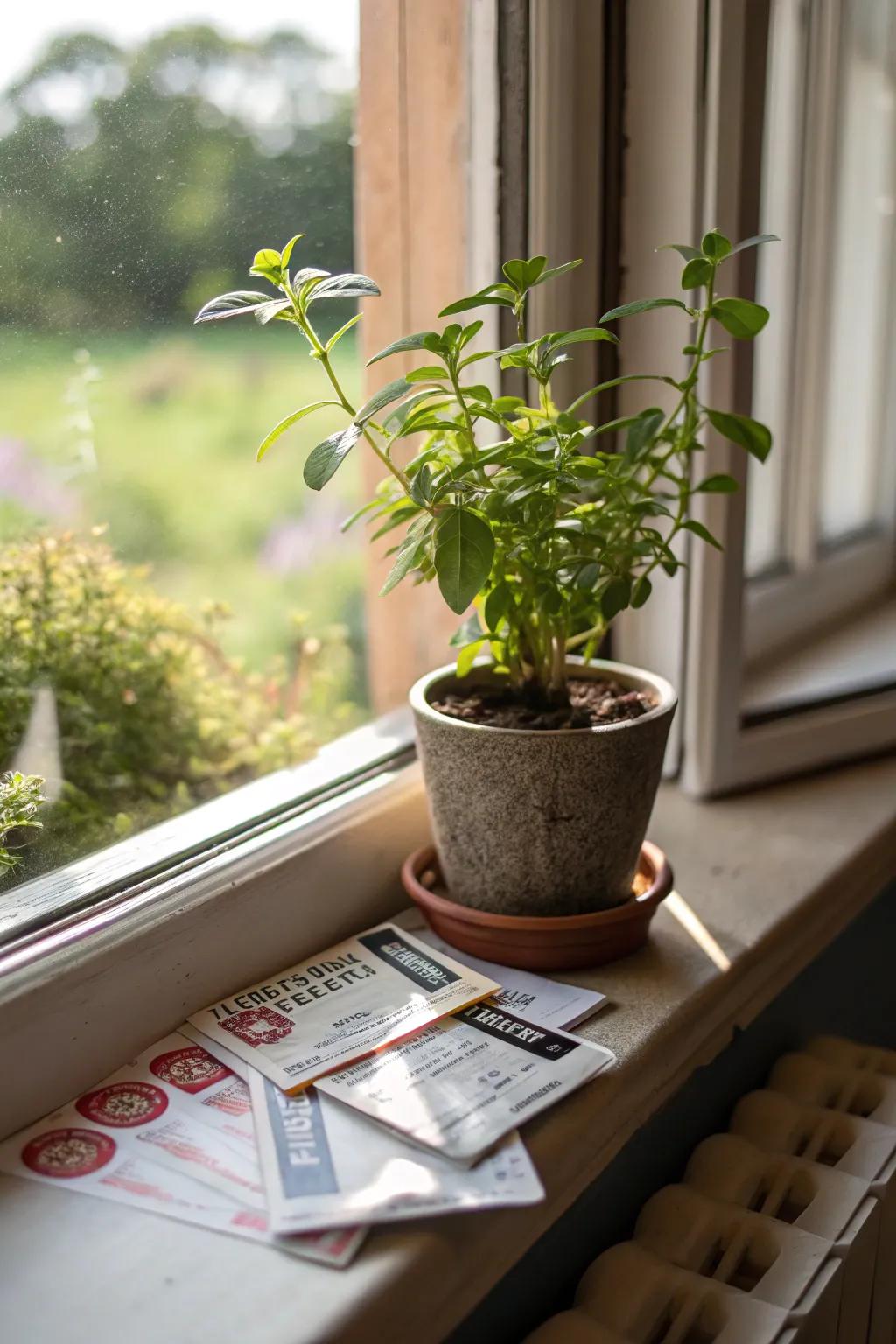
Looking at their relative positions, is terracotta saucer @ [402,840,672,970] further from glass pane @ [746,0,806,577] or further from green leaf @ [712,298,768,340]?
glass pane @ [746,0,806,577]

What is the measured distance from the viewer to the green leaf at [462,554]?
27.0 inches

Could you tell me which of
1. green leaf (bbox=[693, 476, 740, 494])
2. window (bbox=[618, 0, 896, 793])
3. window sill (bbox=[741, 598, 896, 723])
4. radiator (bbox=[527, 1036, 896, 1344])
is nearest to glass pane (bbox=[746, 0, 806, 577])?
window (bbox=[618, 0, 896, 793])

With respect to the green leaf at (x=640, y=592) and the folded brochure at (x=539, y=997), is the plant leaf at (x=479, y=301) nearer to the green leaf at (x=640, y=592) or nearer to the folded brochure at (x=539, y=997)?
the green leaf at (x=640, y=592)

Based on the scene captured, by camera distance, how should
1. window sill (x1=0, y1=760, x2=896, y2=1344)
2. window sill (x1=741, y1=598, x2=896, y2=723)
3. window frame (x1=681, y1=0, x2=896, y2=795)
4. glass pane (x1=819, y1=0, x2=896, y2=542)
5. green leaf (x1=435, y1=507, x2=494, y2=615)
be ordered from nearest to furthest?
1. window sill (x1=0, y1=760, x2=896, y2=1344)
2. green leaf (x1=435, y1=507, x2=494, y2=615)
3. window frame (x1=681, y1=0, x2=896, y2=795)
4. window sill (x1=741, y1=598, x2=896, y2=723)
5. glass pane (x1=819, y1=0, x2=896, y2=542)

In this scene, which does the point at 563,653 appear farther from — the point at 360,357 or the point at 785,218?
the point at 785,218

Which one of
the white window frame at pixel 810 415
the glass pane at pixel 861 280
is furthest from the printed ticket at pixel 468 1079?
the glass pane at pixel 861 280

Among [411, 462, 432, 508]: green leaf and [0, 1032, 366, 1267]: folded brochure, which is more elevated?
[411, 462, 432, 508]: green leaf

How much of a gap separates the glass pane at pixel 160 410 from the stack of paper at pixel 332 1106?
0.16m

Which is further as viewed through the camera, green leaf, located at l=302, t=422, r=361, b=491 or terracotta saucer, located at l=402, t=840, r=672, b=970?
terracotta saucer, located at l=402, t=840, r=672, b=970

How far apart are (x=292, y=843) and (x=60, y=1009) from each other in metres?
0.21

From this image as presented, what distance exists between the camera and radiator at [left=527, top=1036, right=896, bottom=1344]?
73 centimetres

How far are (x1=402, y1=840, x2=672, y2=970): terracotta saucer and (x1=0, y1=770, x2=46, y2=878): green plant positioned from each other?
283 mm

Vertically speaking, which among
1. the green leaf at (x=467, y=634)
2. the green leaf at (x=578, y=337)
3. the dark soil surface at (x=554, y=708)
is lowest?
the dark soil surface at (x=554, y=708)

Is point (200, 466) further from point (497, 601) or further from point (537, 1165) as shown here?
point (537, 1165)
